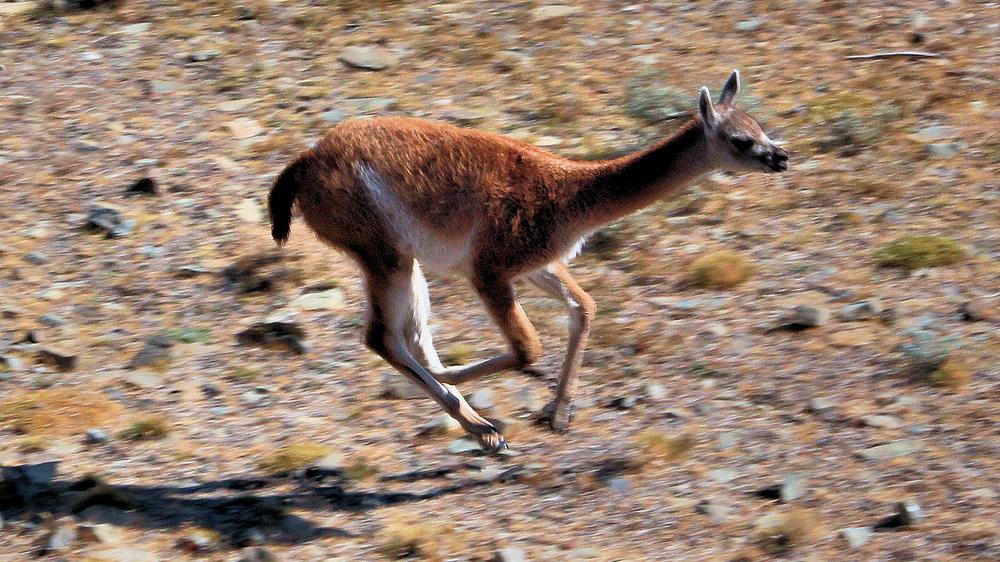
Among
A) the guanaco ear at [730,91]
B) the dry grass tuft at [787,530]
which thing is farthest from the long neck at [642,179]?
the dry grass tuft at [787,530]

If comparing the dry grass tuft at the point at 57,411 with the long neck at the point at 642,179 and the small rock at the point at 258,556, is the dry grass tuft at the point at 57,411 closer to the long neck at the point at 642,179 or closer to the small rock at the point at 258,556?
the small rock at the point at 258,556

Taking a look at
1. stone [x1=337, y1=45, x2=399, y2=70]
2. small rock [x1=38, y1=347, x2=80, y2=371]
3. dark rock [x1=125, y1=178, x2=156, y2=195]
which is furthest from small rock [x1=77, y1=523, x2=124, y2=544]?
stone [x1=337, y1=45, x2=399, y2=70]

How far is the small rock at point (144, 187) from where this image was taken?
362 inches

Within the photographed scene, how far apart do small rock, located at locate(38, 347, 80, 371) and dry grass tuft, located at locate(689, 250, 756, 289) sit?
13.0 ft

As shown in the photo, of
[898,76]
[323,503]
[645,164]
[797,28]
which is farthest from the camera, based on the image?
[797,28]

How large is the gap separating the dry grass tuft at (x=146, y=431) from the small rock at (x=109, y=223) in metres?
2.50

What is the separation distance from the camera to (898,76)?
391 inches

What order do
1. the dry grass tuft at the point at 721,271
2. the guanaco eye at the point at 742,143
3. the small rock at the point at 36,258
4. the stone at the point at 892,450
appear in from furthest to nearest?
the small rock at the point at 36,258, the dry grass tuft at the point at 721,271, the guanaco eye at the point at 742,143, the stone at the point at 892,450

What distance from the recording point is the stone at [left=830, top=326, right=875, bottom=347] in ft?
22.8

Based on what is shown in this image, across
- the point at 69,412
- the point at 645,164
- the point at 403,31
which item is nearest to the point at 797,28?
the point at 403,31

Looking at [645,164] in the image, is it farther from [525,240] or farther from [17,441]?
[17,441]

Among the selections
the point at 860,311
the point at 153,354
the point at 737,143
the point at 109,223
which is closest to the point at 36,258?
the point at 109,223

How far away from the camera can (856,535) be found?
17.8 ft

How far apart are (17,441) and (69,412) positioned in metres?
0.33
